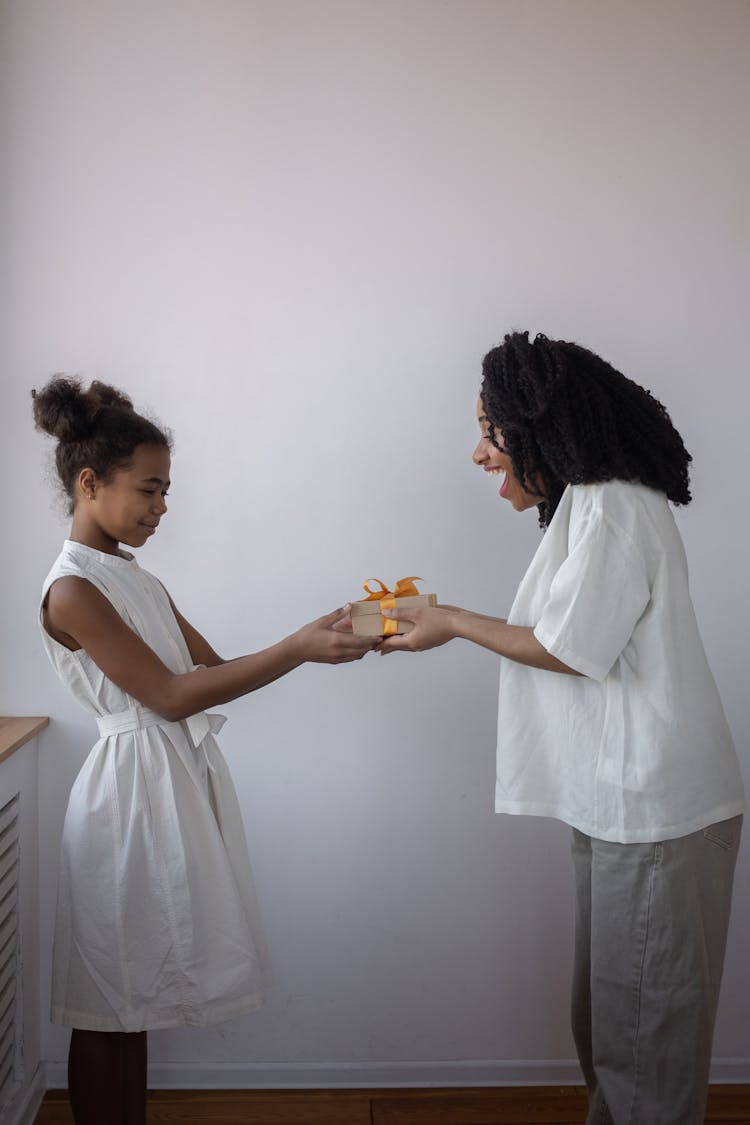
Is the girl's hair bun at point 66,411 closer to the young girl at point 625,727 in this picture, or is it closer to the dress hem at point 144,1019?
the young girl at point 625,727

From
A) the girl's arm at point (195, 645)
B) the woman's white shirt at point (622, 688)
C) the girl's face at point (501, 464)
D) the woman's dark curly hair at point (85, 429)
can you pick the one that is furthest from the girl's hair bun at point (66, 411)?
the woman's white shirt at point (622, 688)

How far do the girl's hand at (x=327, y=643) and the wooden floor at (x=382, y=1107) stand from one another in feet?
3.52

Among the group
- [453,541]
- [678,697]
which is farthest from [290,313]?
[678,697]

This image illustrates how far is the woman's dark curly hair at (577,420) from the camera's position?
148 centimetres

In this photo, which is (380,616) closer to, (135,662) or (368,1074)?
(135,662)

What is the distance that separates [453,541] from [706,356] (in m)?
0.72

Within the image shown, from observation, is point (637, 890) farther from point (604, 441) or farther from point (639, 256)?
point (639, 256)

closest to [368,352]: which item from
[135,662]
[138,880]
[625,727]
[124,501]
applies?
[124,501]

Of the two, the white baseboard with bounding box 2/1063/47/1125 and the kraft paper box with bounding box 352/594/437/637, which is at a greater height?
the kraft paper box with bounding box 352/594/437/637

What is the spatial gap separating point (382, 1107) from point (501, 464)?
1448mm

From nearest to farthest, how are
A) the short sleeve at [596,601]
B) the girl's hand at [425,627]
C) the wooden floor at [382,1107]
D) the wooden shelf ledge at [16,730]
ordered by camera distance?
the short sleeve at [596,601] → the girl's hand at [425,627] → the wooden shelf ledge at [16,730] → the wooden floor at [382,1107]

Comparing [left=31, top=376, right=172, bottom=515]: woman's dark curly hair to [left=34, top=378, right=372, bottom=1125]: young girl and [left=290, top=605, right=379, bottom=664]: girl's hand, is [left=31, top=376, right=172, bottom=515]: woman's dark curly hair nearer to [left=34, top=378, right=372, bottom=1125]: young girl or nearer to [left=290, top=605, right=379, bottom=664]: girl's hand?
[left=34, top=378, right=372, bottom=1125]: young girl

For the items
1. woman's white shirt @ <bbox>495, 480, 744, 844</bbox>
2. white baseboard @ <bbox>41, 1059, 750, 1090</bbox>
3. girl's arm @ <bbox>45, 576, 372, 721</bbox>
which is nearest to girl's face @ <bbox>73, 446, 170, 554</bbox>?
girl's arm @ <bbox>45, 576, 372, 721</bbox>

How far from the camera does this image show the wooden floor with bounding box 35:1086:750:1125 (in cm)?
205
